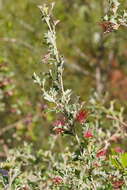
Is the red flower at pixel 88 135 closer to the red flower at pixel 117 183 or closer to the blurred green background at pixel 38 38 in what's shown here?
the red flower at pixel 117 183

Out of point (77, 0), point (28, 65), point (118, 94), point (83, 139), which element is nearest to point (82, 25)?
point (77, 0)

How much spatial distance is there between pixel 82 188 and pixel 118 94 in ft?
27.1

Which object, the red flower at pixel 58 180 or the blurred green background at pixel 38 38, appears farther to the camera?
the blurred green background at pixel 38 38

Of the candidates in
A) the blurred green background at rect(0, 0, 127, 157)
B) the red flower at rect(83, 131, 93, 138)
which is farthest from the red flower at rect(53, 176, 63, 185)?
the blurred green background at rect(0, 0, 127, 157)

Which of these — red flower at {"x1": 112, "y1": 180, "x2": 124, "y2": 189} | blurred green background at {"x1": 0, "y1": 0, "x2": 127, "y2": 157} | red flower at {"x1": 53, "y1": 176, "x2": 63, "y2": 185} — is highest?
blurred green background at {"x1": 0, "y1": 0, "x2": 127, "y2": 157}

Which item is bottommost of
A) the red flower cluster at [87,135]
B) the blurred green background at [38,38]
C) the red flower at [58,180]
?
the red flower at [58,180]

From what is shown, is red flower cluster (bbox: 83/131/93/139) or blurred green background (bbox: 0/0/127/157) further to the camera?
A: blurred green background (bbox: 0/0/127/157)

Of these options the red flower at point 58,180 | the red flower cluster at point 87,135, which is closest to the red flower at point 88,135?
the red flower cluster at point 87,135

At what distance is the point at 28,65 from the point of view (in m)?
7.21

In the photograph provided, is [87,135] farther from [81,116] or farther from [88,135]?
[81,116]

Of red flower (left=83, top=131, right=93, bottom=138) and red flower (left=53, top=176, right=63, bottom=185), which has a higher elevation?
red flower (left=83, top=131, right=93, bottom=138)

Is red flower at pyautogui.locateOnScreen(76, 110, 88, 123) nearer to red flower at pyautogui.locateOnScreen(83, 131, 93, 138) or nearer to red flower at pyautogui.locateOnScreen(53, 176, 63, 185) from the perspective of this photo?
red flower at pyautogui.locateOnScreen(83, 131, 93, 138)

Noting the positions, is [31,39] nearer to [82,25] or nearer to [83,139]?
[82,25]

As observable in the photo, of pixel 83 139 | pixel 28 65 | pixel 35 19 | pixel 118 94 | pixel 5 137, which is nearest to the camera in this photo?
pixel 83 139
